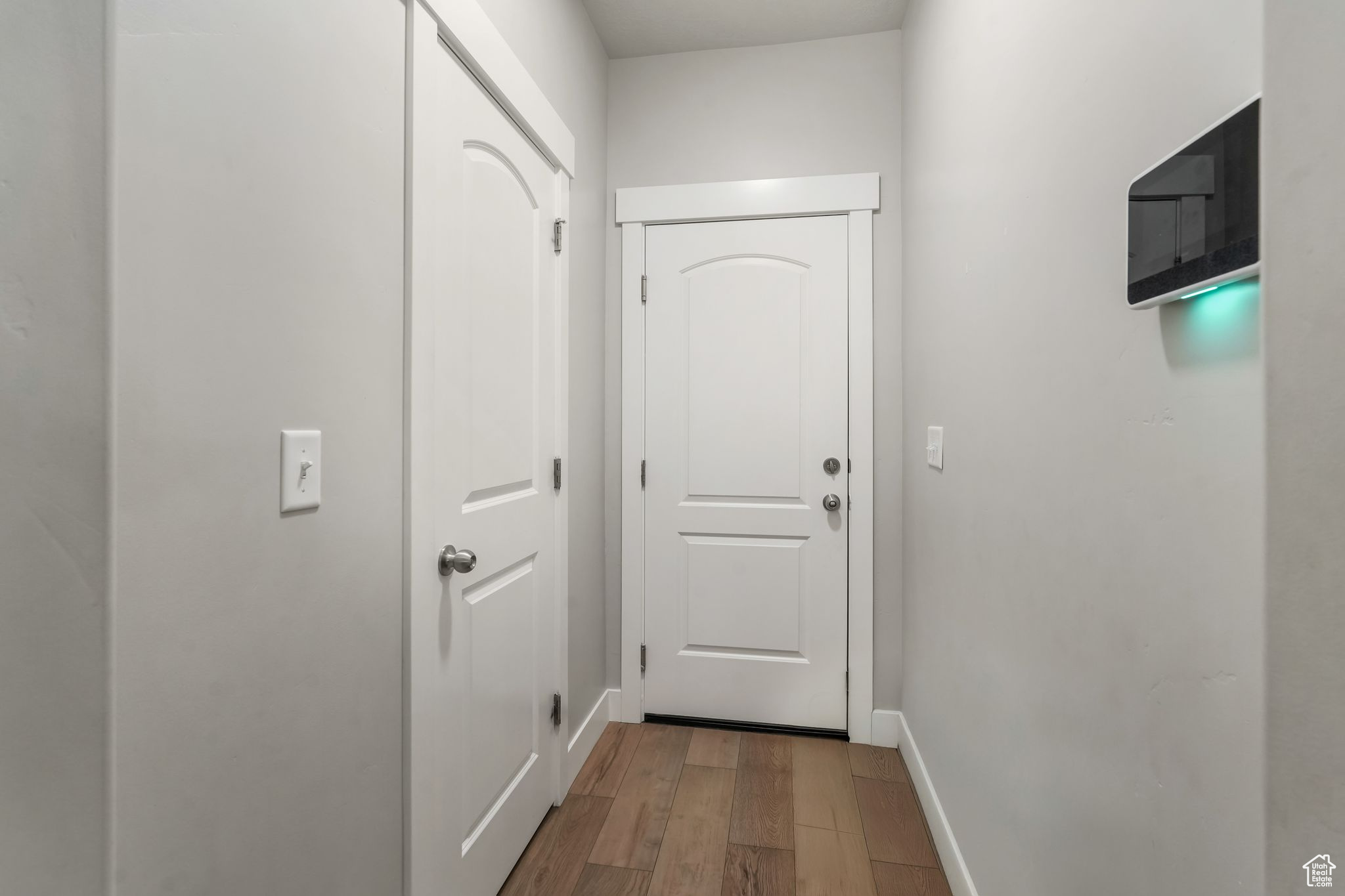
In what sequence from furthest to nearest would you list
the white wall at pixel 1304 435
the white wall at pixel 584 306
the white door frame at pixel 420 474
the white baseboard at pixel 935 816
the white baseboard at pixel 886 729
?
the white baseboard at pixel 886 729
the white wall at pixel 584 306
the white baseboard at pixel 935 816
the white door frame at pixel 420 474
the white wall at pixel 1304 435

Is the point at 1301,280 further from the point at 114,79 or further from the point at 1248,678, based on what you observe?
the point at 114,79

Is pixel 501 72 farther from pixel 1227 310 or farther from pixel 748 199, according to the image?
pixel 1227 310

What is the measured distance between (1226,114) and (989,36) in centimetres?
93

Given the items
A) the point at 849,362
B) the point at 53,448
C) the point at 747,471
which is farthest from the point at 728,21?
the point at 53,448

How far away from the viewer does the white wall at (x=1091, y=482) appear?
62 centimetres

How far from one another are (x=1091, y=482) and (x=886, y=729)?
1743mm

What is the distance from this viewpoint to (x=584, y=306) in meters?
2.22

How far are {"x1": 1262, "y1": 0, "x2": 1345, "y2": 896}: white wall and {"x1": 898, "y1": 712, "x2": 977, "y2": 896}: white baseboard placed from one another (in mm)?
1395

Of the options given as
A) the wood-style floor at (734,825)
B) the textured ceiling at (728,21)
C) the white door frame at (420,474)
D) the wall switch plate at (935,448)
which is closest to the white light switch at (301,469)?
the white door frame at (420,474)

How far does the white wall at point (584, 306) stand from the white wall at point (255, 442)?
950 mm

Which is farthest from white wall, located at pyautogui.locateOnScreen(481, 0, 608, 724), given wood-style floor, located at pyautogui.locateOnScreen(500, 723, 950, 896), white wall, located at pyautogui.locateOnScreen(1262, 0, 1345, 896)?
white wall, located at pyautogui.locateOnScreen(1262, 0, 1345, 896)

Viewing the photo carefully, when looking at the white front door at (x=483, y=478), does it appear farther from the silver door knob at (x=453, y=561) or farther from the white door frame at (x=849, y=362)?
the white door frame at (x=849, y=362)

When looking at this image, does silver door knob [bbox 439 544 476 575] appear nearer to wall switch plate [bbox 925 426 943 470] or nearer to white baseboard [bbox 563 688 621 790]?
white baseboard [bbox 563 688 621 790]

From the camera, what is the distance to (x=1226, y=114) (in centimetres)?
60
